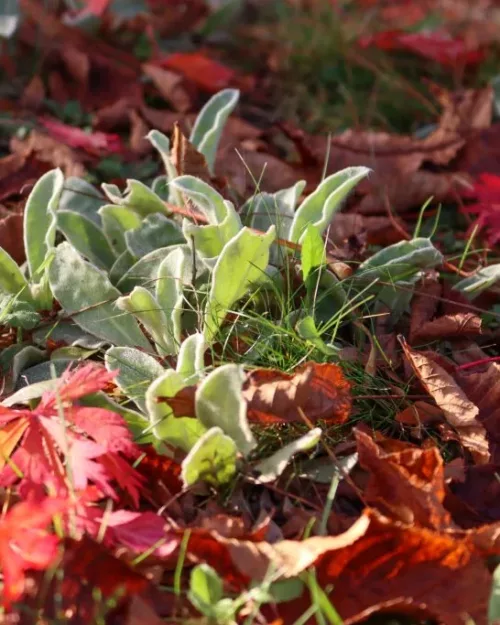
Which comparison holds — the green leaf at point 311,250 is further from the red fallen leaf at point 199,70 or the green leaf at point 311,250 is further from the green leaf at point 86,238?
the red fallen leaf at point 199,70

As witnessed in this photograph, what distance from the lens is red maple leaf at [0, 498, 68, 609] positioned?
0.88 metres

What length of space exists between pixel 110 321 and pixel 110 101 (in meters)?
1.03

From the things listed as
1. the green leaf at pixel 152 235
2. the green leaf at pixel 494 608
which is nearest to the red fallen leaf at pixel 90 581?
the green leaf at pixel 494 608

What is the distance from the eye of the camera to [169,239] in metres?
1.41

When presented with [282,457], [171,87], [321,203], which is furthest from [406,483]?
[171,87]

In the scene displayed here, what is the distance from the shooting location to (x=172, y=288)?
1257 mm

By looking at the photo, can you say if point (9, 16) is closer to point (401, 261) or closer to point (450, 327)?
point (401, 261)

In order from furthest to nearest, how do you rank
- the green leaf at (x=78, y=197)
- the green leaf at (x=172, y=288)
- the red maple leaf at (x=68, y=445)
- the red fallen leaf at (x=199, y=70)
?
the red fallen leaf at (x=199, y=70) < the green leaf at (x=78, y=197) < the green leaf at (x=172, y=288) < the red maple leaf at (x=68, y=445)

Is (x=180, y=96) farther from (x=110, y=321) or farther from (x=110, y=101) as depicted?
(x=110, y=321)

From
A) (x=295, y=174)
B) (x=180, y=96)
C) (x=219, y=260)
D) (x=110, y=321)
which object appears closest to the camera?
(x=219, y=260)

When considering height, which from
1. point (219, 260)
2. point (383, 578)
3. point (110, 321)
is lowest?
point (383, 578)

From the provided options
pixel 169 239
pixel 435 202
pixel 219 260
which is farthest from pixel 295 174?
pixel 219 260

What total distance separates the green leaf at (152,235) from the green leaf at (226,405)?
0.40 metres

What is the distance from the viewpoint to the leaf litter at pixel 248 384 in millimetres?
953
